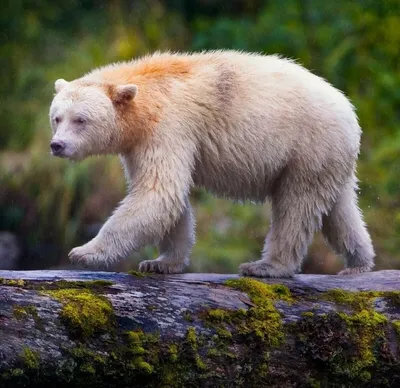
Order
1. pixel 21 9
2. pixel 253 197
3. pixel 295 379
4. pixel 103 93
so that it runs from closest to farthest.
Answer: pixel 295 379 < pixel 103 93 < pixel 253 197 < pixel 21 9

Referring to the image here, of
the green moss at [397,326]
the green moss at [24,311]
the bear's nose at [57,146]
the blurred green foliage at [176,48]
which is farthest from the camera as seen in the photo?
the blurred green foliage at [176,48]

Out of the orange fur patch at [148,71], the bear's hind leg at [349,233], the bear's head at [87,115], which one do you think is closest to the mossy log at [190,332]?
the bear's hind leg at [349,233]

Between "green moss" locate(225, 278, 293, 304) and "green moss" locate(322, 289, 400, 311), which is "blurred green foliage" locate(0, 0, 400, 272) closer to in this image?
"green moss" locate(322, 289, 400, 311)

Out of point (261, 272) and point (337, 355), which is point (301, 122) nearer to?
point (261, 272)

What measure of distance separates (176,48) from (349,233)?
26.4ft

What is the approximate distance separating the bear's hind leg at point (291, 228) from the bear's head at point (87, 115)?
1.16m

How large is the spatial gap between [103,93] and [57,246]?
620 centimetres

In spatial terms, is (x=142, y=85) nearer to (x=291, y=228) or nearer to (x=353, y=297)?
(x=291, y=228)

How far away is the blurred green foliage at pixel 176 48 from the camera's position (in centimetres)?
1193

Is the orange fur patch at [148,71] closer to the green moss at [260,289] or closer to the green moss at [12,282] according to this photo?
the green moss at [260,289]

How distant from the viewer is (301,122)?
6223 millimetres

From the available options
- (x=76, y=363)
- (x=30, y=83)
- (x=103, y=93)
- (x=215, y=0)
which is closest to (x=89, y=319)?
(x=76, y=363)

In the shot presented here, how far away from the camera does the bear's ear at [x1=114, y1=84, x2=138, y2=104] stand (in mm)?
5992

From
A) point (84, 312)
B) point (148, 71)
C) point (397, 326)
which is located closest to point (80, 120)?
point (148, 71)
